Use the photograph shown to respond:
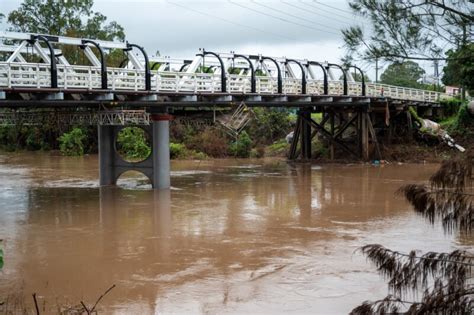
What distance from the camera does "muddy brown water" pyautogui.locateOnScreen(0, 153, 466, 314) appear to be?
33.7ft

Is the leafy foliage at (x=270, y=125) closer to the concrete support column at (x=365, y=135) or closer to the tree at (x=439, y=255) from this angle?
the concrete support column at (x=365, y=135)

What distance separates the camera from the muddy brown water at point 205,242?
10.3m

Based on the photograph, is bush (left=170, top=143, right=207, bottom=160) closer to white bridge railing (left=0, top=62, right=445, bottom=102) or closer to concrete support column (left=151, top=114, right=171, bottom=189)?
white bridge railing (left=0, top=62, right=445, bottom=102)

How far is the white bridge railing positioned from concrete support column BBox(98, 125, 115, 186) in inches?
107

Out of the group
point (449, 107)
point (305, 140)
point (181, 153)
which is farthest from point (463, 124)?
point (181, 153)

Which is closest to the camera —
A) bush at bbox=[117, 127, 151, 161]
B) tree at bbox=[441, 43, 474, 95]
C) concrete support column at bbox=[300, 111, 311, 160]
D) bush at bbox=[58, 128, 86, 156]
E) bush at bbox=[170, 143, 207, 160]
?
tree at bbox=[441, 43, 474, 95]

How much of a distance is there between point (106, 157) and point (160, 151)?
123 inches

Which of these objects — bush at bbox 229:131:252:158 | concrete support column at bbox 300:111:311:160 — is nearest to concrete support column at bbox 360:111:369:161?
concrete support column at bbox 300:111:311:160

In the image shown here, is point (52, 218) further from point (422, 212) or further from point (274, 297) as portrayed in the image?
point (422, 212)

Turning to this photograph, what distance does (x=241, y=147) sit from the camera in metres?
45.6

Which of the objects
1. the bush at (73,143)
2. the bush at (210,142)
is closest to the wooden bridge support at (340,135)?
the bush at (210,142)

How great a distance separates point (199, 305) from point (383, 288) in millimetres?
3173

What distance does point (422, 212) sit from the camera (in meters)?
6.01

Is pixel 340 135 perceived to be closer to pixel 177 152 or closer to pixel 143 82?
pixel 177 152
